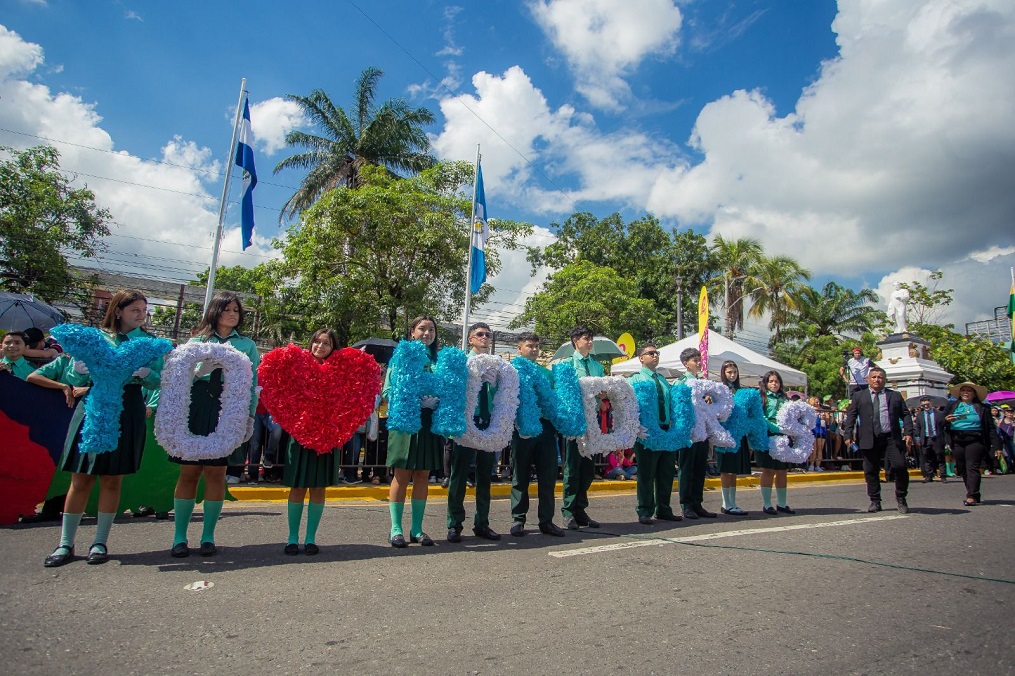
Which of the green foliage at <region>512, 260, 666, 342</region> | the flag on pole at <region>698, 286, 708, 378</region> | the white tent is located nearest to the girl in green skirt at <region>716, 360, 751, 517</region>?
the flag on pole at <region>698, 286, 708, 378</region>

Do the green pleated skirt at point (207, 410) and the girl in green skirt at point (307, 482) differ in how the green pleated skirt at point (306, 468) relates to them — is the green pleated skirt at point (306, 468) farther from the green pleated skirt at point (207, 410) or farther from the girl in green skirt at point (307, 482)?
the green pleated skirt at point (207, 410)

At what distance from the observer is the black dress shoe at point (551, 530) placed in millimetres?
6102

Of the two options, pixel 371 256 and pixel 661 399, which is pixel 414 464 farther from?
pixel 371 256

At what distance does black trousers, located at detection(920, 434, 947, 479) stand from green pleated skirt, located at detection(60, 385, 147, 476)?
17.1m

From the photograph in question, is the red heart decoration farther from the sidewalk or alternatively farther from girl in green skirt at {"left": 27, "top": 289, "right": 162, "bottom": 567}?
the sidewalk

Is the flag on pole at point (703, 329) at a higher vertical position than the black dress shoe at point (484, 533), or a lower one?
higher

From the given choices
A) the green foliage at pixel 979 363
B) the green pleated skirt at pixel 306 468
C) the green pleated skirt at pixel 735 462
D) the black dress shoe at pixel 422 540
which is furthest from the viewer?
the green foliage at pixel 979 363

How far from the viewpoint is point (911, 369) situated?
78.9 feet

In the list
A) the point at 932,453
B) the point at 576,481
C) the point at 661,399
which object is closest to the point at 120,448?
the point at 576,481

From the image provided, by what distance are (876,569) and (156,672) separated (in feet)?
15.5

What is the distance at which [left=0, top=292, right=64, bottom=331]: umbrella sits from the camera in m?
12.6

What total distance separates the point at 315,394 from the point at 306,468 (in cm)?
60

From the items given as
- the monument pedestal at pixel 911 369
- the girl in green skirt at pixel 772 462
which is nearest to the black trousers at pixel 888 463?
the girl in green skirt at pixel 772 462

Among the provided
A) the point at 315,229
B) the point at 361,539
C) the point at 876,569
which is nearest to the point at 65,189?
the point at 315,229
